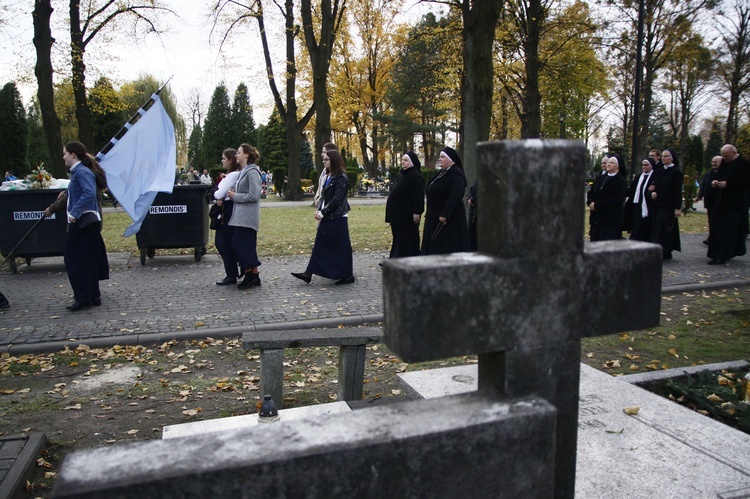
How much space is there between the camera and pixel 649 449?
125 inches

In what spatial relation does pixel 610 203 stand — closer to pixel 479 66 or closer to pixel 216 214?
pixel 479 66

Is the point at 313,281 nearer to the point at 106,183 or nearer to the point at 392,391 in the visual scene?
the point at 106,183

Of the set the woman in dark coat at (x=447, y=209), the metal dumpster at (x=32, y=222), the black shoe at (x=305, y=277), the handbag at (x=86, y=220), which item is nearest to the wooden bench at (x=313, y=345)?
the woman in dark coat at (x=447, y=209)

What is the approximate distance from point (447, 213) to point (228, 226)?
360 centimetres

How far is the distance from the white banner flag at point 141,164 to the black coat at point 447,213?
4130 mm

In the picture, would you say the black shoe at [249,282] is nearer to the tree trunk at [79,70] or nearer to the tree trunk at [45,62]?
the tree trunk at [45,62]

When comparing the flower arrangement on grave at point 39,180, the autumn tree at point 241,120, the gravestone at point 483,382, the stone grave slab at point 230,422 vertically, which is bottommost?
the stone grave slab at point 230,422

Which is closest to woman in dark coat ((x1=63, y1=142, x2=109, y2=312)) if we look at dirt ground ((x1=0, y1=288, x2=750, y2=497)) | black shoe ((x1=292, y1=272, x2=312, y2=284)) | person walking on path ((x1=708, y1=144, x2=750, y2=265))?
dirt ground ((x1=0, y1=288, x2=750, y2=497))

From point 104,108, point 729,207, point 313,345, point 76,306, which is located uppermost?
point 104,108

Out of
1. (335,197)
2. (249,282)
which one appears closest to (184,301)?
(249,282)

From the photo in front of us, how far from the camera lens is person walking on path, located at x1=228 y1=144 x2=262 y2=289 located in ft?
29.9

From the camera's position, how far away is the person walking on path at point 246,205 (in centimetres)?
910

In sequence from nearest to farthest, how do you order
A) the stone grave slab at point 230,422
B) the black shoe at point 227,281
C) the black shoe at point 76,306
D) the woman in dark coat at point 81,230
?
the stone grave slab at point 230,422
the woman in dark coat at point 81,230
the black shoe at point 76,306
the black shoe at point 227,281

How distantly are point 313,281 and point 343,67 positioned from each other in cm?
4031
